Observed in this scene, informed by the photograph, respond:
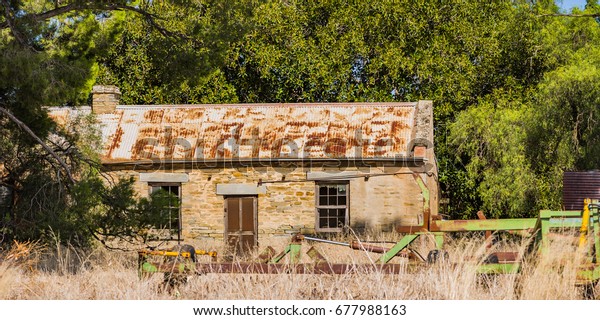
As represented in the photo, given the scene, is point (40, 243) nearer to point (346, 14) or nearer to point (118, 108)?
point (118, 108)

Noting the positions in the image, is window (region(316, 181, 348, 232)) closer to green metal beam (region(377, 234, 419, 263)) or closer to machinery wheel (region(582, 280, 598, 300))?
green metal beam (region(377, 234, 419, 263))

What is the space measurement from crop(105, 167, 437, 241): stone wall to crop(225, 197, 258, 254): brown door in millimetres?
164

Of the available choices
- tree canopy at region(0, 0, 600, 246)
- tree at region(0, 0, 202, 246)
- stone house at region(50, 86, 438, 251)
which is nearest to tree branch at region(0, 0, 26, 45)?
tree at region(0, 0, 202, 246)

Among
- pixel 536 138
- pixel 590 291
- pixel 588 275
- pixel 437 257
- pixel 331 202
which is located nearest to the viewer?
pixel 588 275

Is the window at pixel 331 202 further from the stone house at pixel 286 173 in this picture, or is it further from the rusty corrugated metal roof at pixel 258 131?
the rusty corrugated metal roof at pixel 258 131

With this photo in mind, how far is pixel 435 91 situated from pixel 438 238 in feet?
59.1

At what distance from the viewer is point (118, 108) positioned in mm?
22938

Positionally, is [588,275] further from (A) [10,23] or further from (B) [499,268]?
(A) [10,23]

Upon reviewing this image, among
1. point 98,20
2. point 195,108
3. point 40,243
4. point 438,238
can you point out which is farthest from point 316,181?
point 438,238

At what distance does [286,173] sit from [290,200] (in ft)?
2.24

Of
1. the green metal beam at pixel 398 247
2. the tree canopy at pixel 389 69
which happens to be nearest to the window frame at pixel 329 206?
the tree canopy at pixel 389 69

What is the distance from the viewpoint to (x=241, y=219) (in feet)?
67.4

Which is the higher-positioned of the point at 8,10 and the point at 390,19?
the point at 390,19

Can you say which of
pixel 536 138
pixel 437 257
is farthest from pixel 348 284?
pixel 536 138
